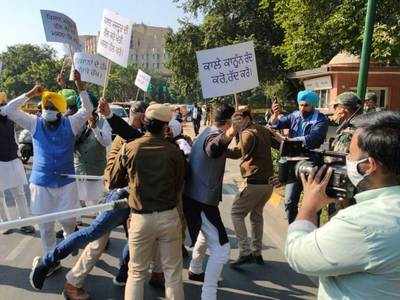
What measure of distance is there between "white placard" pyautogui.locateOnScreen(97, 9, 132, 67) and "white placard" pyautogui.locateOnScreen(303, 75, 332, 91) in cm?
1489

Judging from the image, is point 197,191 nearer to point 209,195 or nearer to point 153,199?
point 209,195

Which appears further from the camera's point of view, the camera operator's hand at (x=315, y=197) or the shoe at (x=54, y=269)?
the shoe at (x=54, y=269)

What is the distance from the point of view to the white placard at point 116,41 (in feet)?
20.4

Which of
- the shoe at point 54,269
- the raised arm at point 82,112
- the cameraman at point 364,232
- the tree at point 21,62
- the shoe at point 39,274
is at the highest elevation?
the tree at point 21,62

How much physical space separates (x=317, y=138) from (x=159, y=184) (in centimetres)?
259

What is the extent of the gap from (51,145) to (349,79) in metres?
16.7

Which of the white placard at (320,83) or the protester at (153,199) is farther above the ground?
the white placard at (320,83)

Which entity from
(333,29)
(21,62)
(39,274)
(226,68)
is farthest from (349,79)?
(21,62)

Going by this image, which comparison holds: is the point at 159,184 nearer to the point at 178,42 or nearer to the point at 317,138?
the point at 317,138

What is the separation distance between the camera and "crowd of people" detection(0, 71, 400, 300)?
1.75m

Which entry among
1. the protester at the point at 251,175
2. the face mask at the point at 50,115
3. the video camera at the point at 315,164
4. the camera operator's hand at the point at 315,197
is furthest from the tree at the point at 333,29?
the camera operator's hand at the point at 315,197

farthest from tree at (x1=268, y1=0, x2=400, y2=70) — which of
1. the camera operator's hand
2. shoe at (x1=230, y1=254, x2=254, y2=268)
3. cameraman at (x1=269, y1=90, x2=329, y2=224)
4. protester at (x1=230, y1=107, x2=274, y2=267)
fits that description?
the camera operator's hand

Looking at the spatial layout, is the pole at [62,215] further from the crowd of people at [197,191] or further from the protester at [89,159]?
the protester at [89,159]

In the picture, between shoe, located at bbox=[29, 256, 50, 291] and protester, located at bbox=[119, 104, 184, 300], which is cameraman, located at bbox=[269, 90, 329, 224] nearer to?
protester, located at bbox=[119, 104, 184, 300]
